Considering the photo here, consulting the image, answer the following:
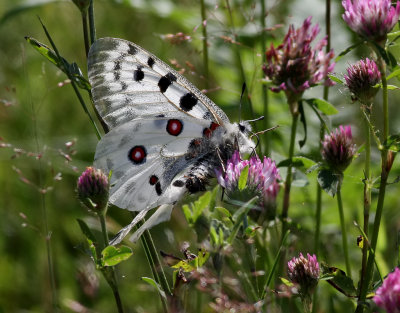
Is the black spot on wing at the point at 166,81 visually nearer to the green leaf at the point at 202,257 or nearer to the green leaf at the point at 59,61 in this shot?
the green leaf at the point at 59,61

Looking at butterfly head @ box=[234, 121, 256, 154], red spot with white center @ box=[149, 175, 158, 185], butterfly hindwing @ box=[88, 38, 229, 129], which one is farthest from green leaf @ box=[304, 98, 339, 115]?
red spot with white center @ box=[149, 175, 158, 185]

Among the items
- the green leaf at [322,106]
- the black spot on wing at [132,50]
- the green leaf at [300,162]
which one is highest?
the black spot on wing at [132,50]

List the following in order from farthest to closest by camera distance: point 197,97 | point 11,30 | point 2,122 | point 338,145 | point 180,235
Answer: point 11,30 → point 2,122 → point 180,235 → point 197,97 → point 338,145

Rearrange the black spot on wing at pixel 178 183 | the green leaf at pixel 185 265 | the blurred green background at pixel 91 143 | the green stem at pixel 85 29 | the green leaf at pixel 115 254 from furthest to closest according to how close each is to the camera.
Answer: the blurred green background at pixel 91 143 → the black spot on wing at pixel 178 183 → the green stem at pixel 85 29 → the green leaf at pixel 115 254 → the green leaf at pixel 185 265

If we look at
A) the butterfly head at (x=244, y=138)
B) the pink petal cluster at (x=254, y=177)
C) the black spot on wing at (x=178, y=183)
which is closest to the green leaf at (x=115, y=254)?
the pink petal cluster at (x=254, y=177)

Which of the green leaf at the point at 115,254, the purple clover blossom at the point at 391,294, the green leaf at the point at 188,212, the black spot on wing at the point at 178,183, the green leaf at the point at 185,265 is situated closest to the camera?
the purple clover blossom at the point at 391,294

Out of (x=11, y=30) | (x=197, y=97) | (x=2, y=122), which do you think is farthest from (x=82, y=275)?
(x=11, y=30)

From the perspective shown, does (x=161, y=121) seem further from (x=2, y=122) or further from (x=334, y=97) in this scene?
(x=2, y=122)

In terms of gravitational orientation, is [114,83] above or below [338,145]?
above
